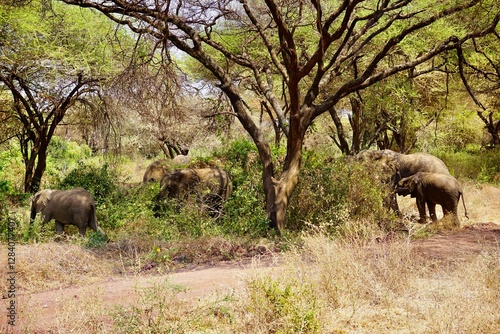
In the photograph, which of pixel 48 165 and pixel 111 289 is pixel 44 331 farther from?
pixel 48 165

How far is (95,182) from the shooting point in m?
13.5

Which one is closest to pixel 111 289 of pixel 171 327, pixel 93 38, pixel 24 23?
pixel 171 327

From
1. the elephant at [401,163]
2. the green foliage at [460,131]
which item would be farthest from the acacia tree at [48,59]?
the green foliage at [460,131]

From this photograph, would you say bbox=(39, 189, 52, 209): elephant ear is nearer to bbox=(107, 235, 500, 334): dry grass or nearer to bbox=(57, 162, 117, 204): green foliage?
bbox=(57, 162, 117, 204): green foliage

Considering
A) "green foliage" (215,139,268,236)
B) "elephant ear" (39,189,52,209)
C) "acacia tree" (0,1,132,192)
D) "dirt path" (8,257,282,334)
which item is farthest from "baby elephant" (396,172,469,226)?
"acacia tree" (0,1,132,192)

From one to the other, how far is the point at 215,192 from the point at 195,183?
51cm

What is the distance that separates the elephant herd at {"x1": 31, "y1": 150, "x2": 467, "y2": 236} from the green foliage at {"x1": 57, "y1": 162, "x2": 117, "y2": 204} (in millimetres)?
2038

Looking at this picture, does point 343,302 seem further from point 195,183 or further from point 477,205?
point 477,205

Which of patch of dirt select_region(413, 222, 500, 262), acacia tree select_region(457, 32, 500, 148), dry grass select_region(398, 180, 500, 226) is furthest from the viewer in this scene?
acacia tree select_region(457, 32, 500, 148)

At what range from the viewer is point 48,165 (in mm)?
19922

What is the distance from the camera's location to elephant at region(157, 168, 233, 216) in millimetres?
11539

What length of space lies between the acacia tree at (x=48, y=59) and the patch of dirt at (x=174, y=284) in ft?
26.1

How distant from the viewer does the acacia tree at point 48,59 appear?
43.0 feet

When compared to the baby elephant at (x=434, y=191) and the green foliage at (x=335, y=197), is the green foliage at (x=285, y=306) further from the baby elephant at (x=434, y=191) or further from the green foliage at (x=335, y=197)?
the baby elephant at (x=434, y=191)
